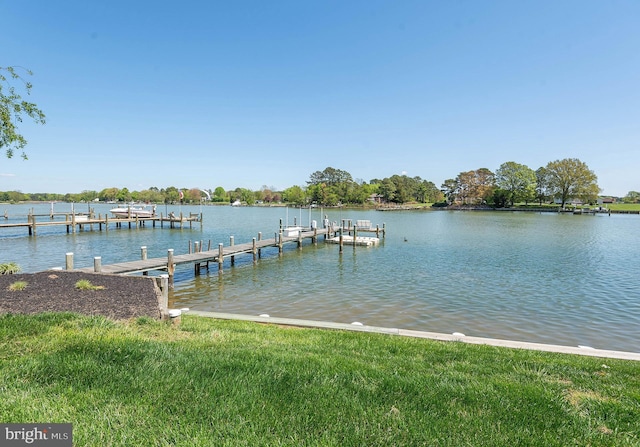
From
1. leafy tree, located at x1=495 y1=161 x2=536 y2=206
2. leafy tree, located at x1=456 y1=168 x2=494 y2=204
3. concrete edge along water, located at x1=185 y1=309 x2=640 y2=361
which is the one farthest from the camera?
leafy tree, located at x1=456 y1=168 x2=494 y2=204

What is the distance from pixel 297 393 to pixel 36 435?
2521mm

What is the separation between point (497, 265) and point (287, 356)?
21936 millimetres

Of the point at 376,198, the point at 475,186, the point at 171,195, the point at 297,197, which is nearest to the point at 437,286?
the point at 475,186

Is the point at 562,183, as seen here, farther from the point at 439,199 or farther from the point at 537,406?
the point at 537,406

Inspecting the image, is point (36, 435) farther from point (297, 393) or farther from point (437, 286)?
point (437, 286)

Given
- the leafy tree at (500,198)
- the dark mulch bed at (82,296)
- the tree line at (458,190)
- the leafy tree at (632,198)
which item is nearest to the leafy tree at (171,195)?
the tree line at (458,190)

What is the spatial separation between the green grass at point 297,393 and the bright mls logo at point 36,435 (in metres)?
0.11

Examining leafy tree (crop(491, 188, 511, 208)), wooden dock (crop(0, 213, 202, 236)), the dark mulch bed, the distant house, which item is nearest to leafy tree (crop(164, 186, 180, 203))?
the distant house

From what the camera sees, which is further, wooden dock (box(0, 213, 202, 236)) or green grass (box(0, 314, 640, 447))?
wooden dock (box(0, 213, 202, 236))

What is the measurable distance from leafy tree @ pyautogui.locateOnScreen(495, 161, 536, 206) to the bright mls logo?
131 metres

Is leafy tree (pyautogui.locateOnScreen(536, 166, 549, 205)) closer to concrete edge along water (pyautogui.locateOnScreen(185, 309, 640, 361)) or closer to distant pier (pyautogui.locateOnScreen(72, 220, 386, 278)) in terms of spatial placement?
distant pier (pyautogui.locateOnScreen(72, 220, 386, 278))

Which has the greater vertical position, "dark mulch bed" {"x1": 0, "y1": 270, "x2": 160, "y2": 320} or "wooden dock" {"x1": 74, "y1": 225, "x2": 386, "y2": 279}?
"dark mulch bed" {"x1": 0, "y1": 270, "x2": 160, "y2": 320}

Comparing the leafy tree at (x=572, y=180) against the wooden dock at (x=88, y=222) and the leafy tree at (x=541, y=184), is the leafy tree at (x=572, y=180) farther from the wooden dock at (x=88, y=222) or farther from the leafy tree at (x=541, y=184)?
the wooden dock at (x=88, y=222)

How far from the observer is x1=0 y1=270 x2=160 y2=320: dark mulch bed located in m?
9.18
